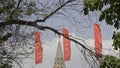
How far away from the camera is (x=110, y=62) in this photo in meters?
12.8

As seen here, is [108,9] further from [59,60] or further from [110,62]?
[59,60]

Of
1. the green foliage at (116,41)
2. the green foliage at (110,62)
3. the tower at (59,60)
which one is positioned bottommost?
the tower at (59,60)

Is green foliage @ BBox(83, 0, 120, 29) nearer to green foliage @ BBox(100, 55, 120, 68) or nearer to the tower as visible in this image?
green foliage @ BBox(100, 55, 120, 68)

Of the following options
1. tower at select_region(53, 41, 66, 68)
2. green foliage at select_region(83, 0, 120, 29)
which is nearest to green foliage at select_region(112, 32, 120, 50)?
green foliage at select_region(83, 0, 120, 29)

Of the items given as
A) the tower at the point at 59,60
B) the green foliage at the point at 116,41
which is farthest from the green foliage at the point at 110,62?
the tower at the point at 59,60

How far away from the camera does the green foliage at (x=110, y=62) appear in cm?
1223

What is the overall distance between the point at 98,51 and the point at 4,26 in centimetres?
289

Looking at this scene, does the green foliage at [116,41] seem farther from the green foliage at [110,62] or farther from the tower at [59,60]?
the tower at [59,60]

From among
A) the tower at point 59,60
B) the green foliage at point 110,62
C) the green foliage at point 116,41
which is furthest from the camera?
the tower at point 59,60

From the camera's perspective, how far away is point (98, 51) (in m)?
11.7

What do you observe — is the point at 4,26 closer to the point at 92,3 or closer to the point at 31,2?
the point at 31,2

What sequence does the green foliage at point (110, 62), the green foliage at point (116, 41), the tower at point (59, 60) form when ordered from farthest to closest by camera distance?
the tower at point (59, 60), the green foliage at point (116, 41), the green foliage at point (110, 62)

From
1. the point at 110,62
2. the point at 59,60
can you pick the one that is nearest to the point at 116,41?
the point at 110,62

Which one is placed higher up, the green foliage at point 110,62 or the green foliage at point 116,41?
the green foliage at point 116,41
